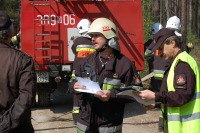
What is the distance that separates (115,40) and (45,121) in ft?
17.8

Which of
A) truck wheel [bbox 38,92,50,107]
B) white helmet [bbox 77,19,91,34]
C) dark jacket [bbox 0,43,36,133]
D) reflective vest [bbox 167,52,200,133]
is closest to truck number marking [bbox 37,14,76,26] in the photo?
white helmet [bbox 77,19,91,34]

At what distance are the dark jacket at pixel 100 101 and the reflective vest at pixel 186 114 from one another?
61 cm

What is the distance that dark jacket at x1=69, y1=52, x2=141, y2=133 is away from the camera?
14.1 feet

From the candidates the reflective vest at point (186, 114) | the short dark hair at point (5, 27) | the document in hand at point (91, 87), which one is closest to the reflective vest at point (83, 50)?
the document in hand at point (91, 87)

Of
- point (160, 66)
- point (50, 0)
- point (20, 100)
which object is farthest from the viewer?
point (50, 0)

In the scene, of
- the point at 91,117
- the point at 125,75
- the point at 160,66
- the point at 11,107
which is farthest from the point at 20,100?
the point at 160,66

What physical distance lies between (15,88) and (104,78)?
36.7 inches

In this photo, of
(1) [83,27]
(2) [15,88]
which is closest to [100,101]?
(2) [15,88]

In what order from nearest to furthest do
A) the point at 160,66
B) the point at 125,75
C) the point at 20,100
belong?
1. the point at 20,100
2. the point at 125,75
3. the point at 160,66

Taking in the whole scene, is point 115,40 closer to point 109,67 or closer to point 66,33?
point 109,67

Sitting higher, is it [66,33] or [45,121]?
[66,33]

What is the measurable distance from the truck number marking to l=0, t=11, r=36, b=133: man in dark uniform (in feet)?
19.4

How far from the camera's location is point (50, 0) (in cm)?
978

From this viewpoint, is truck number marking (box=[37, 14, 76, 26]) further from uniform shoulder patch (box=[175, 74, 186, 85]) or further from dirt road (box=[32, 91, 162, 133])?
uniform shoulder patch (box=[175, 74, 186, 85])
